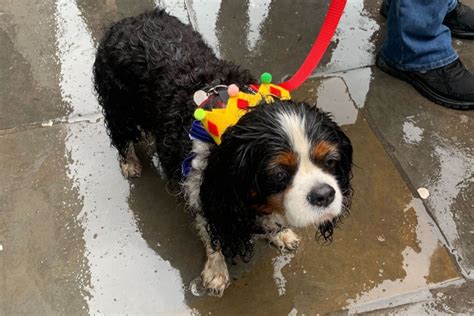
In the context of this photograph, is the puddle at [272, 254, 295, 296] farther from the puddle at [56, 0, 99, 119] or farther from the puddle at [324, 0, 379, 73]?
the puddle at [56, 0, 99, 119]

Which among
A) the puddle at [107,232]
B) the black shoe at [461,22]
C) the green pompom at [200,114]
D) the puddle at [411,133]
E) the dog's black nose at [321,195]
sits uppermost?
the green pompom at [200,114]

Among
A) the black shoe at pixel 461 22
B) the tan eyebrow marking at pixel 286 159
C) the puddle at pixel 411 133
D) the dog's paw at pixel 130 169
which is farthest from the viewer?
Result: the black shoe at pixel 461 22

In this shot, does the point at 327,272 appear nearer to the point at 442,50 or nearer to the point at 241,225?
the point at 241,225

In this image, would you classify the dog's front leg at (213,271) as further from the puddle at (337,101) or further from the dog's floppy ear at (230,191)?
the puddle at (337,101)

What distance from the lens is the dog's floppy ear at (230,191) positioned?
2.32 m

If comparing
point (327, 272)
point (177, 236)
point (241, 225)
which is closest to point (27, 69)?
point (177, 236)

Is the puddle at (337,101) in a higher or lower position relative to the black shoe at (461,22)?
lower

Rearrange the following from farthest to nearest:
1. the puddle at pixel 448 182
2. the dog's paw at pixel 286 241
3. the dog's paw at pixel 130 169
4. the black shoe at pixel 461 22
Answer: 1. the black shoe at pixel 461 22
2. the dog's paw at pixel 130 169
3. the puddle at pixel 448 182
4. the dog's paw at pixel 286 241

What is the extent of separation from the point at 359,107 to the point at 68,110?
2.47 metres

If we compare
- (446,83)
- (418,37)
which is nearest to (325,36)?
(418,37)

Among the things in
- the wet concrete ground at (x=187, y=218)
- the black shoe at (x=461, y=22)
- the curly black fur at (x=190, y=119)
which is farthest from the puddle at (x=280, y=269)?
the black shoe at (x=461, y=22)

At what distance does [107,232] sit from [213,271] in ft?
2.82

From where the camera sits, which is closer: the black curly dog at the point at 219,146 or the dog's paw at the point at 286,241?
the black curly dog at the point at 219,146

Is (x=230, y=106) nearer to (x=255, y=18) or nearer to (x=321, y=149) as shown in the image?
(x=321, y=149)
